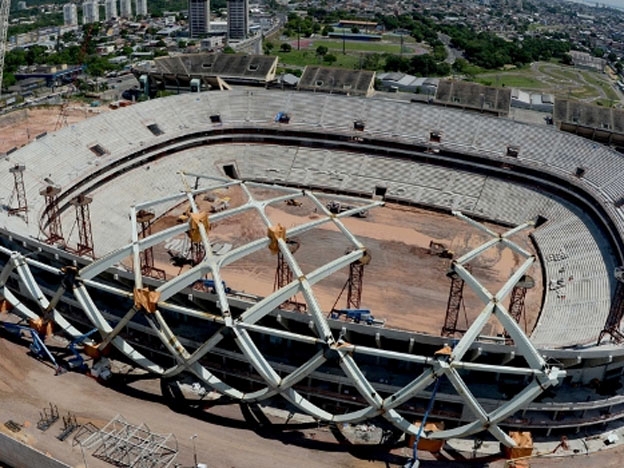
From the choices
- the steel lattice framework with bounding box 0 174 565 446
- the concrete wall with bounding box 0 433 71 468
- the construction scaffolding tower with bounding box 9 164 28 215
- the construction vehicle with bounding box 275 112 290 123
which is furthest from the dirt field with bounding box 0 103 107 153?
the concrete wall with bounding box 0 433 71 468

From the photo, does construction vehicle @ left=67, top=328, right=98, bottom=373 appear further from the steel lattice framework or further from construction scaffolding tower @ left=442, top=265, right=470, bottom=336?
construction scaffolding tower @ left=442, top=265, right=470, bottom=336

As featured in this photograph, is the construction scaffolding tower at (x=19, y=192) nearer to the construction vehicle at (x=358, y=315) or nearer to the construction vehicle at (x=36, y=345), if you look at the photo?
the construction vehicle at (x=36, y=345)

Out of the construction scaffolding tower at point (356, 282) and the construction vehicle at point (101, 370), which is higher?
the construction scaffolding tower at point (356, 282)

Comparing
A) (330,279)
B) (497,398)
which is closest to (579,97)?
(330,279)

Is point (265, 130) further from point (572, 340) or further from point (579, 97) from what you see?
point (579, 97)

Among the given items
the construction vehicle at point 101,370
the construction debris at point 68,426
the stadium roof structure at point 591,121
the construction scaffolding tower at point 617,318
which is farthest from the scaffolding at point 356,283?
the stadium roof structure at point 591,121
